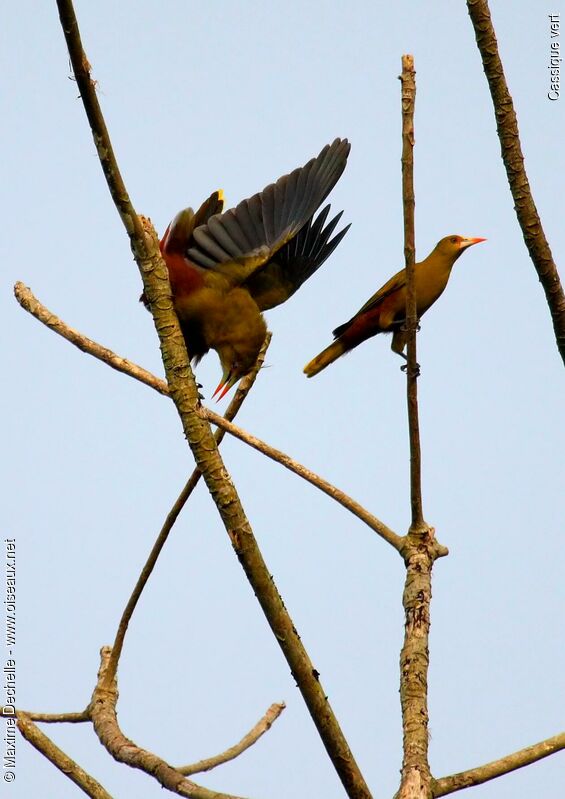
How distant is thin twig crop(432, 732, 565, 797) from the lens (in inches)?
123

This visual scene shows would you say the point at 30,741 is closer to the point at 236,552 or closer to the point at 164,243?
the point at 236,552

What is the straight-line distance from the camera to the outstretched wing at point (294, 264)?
5.23 meters

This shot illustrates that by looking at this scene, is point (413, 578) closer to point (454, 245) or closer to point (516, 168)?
point (516, 168)

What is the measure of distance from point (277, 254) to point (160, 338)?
209 centimetres

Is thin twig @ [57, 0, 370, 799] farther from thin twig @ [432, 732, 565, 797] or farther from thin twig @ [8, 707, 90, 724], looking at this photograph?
thin twig @ [8, 707, 90, 724]

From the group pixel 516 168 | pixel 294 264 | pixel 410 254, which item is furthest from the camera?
pixel 294 264

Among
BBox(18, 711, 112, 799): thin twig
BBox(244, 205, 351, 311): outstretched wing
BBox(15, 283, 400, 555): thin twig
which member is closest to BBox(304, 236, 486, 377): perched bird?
BBox(244, 205, 351, 311): outstretched wing

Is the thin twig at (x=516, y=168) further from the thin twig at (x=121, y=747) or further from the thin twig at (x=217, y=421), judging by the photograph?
the thin twig at (x=121, y=747)

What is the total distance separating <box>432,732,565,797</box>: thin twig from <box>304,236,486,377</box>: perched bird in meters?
3.14

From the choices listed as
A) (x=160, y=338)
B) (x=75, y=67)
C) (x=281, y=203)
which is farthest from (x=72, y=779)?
(x=281, y=203)

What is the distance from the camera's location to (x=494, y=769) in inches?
123

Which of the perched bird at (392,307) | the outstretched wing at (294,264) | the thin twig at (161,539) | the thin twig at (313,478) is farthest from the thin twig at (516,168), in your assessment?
the perched bird at (392,307)

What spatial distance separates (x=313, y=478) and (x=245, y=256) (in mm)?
1644

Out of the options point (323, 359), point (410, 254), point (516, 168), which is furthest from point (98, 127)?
point (323, 359)
